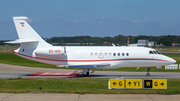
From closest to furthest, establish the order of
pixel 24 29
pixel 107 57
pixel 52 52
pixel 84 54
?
pixel 52 52, pixel 107 57, pixel 84 54, pixel 24 29

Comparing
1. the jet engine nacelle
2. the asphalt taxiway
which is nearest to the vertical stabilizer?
the jet engine nacelle

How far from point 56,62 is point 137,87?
12089mm

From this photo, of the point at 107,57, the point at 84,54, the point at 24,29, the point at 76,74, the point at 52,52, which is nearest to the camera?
the point at 52,52

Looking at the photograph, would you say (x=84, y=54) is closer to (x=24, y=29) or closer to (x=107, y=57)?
(x=107, y=57)

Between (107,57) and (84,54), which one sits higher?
(84,54)

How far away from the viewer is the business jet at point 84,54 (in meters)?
24.5

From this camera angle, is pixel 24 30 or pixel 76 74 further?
pixel 76 74

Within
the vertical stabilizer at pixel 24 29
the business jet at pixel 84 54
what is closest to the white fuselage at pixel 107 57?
the business jet at pixel 84 54

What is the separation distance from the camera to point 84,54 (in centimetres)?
2484

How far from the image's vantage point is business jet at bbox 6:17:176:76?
2447 cm

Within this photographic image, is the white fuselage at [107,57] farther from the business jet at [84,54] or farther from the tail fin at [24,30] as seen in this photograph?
the tail fin at [24,30]

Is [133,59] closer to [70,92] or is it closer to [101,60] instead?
[101,60]

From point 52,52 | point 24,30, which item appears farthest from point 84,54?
point 24,30
